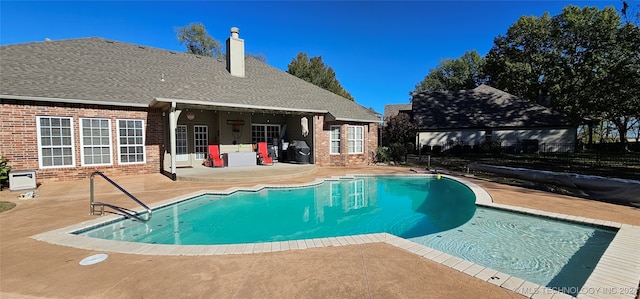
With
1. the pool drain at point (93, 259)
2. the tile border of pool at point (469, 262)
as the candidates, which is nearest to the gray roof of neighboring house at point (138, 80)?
the tile border of pool at point (469, 262)

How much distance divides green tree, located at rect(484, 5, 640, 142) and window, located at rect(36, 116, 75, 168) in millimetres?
33586

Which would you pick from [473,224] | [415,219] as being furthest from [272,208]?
[473,224]

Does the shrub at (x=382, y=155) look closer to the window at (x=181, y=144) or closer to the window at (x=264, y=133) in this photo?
the window at (x=264, y=133)

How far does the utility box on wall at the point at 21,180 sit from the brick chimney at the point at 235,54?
9.98 m

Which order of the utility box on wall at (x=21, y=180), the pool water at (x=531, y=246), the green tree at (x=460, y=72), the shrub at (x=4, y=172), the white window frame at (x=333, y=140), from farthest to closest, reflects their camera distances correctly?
1. the green tree at (x=460, y=72)
2. the white window frame at (x=333, y=140)
3. the shrub at (x=4, y=172)
4. the utility box on wall at (x=21, y=180)
5. the pool water at (x=531, y=246)

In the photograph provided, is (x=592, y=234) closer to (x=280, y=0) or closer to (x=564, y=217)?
(x=564, y=217)

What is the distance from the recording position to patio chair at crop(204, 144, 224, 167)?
44.1ft

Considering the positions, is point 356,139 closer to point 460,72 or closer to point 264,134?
point 264,134

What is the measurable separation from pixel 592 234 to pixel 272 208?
274 inches

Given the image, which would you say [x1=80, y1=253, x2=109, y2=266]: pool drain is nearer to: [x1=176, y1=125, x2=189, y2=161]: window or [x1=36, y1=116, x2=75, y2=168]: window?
[x1=36, y1=116, x2=75, y2=168]: window

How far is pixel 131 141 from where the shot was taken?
11359 millimetres

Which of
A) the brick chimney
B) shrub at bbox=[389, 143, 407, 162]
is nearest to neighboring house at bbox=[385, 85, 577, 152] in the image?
shrub at bbox=[389, 143, 407, 162]

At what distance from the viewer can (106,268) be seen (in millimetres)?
3572

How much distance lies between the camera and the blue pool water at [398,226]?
4.50 meters
